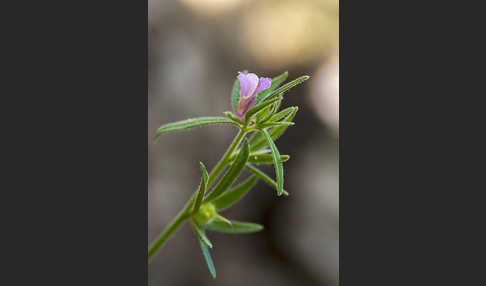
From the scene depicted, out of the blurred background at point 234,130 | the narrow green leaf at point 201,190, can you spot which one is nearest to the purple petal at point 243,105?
the narrow green leaf at point 201,190

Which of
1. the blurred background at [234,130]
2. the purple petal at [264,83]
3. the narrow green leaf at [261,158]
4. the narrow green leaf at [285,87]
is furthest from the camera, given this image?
the blurred background at [234,130]

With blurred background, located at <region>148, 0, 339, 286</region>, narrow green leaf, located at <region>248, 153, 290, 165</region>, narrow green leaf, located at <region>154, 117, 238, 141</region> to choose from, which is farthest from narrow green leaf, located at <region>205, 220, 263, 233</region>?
blurred background, located at <region>148, 0, 339, 286</region>

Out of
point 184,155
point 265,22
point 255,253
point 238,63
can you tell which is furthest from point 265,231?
point 265,22

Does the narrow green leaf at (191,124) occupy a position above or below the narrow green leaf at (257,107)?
below

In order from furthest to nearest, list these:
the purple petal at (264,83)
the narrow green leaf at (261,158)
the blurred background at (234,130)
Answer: the blurred background at (234,130)
the narrow green leaf at (261,158)
the purple petal at (264,83)

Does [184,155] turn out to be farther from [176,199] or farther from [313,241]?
[313,241]

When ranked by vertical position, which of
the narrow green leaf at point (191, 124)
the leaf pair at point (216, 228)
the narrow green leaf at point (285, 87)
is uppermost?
the narrow green leaf at point (285, 87)

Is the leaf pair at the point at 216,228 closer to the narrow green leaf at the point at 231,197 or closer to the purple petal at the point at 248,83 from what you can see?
the narrow green leaf at the point at 231,197

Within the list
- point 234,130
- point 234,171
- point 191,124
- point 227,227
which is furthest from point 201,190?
point 234,130
